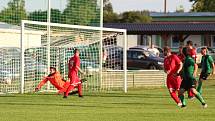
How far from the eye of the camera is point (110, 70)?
31391 mm

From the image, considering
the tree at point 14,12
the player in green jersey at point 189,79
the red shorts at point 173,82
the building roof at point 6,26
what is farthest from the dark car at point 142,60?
the player in green jersey at point 189,79

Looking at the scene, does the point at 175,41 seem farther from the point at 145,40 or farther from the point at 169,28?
the point at 169,28

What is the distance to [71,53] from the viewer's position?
30297 millimetres

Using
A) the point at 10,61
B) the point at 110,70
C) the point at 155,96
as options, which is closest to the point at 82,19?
the point at 110,70

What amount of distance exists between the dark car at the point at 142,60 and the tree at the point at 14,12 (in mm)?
17106

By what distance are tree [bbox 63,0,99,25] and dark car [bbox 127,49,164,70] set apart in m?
15.7

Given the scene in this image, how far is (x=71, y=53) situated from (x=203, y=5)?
8349cm

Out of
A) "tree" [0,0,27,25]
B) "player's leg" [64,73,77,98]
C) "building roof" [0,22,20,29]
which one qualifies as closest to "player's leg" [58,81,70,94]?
"player's leg" [64,73,77,98]

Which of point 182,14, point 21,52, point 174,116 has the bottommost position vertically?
point 174,116

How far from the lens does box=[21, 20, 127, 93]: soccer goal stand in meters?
28.7

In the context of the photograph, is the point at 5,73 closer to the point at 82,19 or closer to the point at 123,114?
the point at 82,19

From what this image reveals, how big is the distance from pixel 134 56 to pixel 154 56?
1.49 metres

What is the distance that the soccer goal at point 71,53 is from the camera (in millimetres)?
28656

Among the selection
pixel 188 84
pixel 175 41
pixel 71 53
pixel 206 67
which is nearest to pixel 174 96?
pixel 188 84
